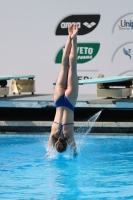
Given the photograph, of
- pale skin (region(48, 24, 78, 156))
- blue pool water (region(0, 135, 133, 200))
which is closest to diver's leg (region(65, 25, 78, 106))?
pale skin (region(48, 24, 78, 156))

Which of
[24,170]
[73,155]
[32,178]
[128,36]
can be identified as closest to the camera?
[32,178]

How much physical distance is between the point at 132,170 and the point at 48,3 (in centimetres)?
779

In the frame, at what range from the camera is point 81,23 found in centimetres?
1488

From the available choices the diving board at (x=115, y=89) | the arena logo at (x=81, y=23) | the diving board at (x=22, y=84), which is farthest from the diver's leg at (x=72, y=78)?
the arena logo at (x=81, y=23)

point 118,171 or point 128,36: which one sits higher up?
point 128,36

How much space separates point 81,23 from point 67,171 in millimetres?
7437

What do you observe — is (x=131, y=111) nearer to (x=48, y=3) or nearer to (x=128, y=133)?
(x=128, y=133)

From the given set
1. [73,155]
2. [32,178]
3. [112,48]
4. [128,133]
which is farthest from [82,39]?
[32,178]

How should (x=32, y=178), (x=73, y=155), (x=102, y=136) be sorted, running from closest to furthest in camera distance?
1. (x=32, y=178)
2. (x=73, y=155)
3. (x=102, y=136)

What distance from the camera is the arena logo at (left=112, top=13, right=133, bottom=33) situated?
14.6 metres

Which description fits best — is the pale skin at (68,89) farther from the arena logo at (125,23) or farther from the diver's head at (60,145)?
the arena logo at (125,23)

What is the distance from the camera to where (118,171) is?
8000 mm

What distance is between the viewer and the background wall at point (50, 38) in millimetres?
14672

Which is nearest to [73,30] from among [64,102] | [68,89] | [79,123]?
[68,89]
